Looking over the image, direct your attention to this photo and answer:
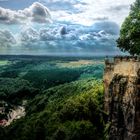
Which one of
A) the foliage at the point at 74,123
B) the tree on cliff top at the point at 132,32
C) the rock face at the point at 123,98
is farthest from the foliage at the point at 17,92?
the rock face at the point at 123,98

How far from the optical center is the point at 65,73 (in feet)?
618

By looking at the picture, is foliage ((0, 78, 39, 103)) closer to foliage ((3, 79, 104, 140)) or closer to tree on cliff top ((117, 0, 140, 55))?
foliage ((3, 79, 104, 140))

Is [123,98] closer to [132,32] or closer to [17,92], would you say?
[132,32]

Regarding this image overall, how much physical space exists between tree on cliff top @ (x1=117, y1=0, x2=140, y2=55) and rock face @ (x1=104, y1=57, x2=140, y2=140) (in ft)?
15.5

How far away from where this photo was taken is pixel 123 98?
46.3 meters

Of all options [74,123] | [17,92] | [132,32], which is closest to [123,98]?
[74,123]

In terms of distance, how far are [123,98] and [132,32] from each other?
10.8 meters

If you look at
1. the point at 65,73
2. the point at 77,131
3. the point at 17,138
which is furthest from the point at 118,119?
the point at 65,73

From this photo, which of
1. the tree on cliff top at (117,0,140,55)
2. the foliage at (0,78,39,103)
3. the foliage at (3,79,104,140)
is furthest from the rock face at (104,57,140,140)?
the foliage at (0,78,39,103)

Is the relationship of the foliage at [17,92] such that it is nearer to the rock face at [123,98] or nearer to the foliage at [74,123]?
the foliage at [74,123]

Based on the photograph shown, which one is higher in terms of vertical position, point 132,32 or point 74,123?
point 132,32

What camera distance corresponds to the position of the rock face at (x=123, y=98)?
4388 centimetres

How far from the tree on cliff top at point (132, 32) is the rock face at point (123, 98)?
15.5 feet

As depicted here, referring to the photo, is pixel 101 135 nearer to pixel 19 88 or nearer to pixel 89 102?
pixel 89 102
